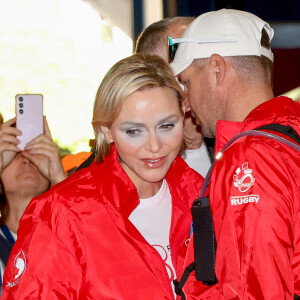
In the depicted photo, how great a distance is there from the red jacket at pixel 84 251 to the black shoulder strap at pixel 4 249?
1.00 m

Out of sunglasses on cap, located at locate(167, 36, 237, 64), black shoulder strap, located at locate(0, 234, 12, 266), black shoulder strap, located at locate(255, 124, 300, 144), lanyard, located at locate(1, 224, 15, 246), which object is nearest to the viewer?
black shoulder strap, located at locate(255, 124, 300, 144)

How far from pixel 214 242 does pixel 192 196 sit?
58cm

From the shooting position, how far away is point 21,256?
1702mm

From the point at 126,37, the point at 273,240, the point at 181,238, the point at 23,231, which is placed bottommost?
the point at 181,238

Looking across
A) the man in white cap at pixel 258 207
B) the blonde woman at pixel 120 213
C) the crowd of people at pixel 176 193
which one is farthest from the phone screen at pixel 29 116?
the man in white cap at pixel 258 207

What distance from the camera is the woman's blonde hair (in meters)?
1.86

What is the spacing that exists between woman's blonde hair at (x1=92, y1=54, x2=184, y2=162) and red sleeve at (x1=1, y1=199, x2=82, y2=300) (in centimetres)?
39

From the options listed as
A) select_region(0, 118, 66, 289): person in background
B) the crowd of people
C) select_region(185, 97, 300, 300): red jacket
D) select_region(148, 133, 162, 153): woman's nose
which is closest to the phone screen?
select_region(0, 118, 66, 289): person in background

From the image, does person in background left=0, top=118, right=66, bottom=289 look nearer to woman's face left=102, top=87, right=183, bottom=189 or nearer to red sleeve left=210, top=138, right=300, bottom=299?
woman's face left=102, top=87, right=183, bottom=189

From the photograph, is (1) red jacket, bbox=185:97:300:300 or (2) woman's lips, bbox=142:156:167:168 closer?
(1) red jacket, bbox=185:97:300:300

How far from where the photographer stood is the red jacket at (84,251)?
1657mm

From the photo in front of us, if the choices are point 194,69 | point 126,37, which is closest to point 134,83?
point 194,69

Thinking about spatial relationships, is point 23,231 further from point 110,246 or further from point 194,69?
point 194,69

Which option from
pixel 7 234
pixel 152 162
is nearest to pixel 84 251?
pixel 152 162
